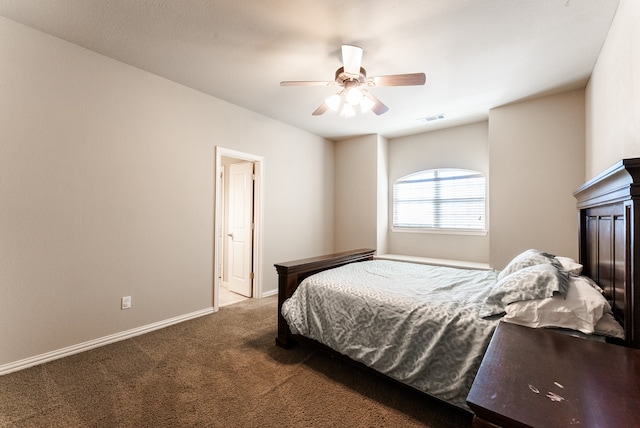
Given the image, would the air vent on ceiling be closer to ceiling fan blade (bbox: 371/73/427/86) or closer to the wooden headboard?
ceiling fan blade (bbox: 371/73/427/86)

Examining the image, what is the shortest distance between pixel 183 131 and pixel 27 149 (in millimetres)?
1346

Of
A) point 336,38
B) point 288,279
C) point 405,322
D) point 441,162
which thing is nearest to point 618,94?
point 336,38

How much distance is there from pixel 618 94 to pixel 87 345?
4.89m

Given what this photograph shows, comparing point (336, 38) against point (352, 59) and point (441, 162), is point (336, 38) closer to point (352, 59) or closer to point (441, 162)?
point (352, 59)

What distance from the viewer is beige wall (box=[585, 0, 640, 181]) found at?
1.73 metres

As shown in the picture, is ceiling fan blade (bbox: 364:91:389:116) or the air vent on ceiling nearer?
ceiling fan blade (bbox: 364:91:389:116)

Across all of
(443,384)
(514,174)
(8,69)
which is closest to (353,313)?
(443,384)

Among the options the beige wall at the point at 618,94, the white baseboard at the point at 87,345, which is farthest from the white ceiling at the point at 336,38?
the white baseboard at the point at 87,345

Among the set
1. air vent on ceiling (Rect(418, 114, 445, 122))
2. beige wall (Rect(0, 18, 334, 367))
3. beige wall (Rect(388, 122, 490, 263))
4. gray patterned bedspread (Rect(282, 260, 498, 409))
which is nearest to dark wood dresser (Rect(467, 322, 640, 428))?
gray patterned bedspread (Rect(282, 260, 498, 409))

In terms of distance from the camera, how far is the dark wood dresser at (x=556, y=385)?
0.73 metres

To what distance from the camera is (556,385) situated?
2.87 feet

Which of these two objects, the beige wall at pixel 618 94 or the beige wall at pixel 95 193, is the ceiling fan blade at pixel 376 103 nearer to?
the beige wall at pixel 618 94

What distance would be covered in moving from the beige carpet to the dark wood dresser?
0.91 meters

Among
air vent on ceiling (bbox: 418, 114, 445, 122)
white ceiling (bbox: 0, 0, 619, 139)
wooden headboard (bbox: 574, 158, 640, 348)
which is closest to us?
wooden headboard (bbox: 574, 158, 640, 348)
